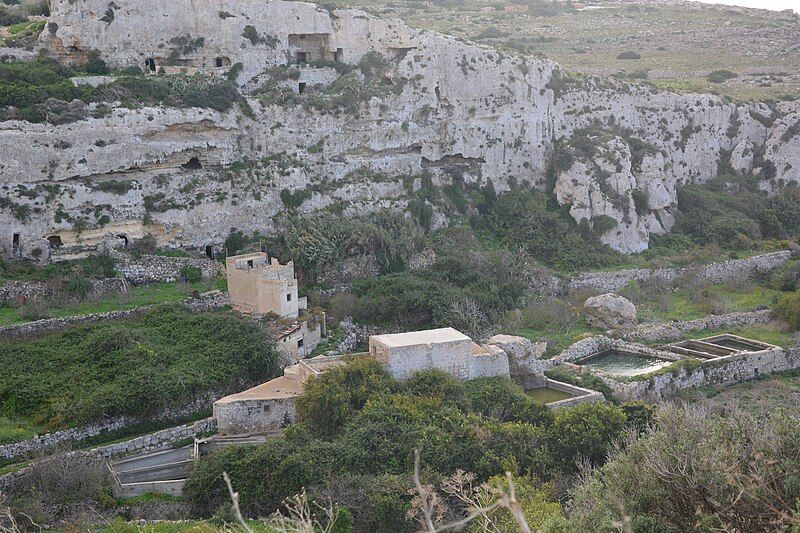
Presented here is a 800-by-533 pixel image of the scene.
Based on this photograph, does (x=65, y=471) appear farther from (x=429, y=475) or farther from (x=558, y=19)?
(x=558, y=19)

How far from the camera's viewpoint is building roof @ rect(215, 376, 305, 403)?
87.7 feet

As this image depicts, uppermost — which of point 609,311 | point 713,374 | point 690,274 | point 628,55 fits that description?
point 628,55

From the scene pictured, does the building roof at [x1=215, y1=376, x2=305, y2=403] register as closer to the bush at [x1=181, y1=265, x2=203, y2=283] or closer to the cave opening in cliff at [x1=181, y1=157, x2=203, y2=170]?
the bush at [x1=181, y1=265, x2=203, y2=283]

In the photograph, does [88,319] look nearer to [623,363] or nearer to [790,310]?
[623,363]

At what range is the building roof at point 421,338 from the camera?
28.2 metres

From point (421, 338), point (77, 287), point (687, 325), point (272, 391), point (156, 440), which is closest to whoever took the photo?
point (156, 440)

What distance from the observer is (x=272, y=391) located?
89.5ft

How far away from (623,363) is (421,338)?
327 inches

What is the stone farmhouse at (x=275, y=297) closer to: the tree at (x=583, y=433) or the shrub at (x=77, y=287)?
the shrub at (x=77, y=287)

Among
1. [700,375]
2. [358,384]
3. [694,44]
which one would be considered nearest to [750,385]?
[700,375]

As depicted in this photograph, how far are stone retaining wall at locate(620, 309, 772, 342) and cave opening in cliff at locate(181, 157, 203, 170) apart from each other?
1513 centimetres

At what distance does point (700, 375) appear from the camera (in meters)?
32.7

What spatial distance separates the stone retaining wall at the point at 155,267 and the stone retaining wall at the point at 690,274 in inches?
519

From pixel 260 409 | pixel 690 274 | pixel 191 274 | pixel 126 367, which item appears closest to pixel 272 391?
pixel 260 409
